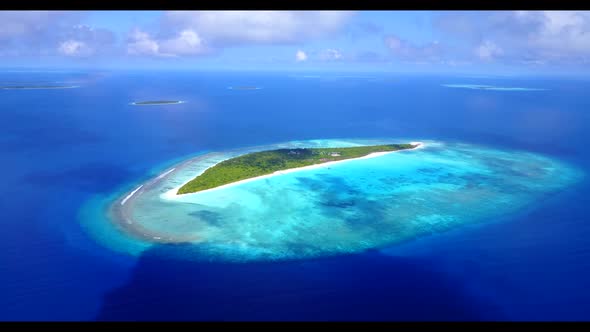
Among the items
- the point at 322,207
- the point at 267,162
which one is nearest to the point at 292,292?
the point at 322,207

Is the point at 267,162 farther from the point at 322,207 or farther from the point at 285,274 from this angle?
the point at 285,274

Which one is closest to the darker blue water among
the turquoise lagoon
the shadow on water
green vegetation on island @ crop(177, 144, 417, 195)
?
the shadow on water

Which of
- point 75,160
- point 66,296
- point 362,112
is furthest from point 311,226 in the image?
point 362,112

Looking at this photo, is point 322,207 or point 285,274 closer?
point 285,274

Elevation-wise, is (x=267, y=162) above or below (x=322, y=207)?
above

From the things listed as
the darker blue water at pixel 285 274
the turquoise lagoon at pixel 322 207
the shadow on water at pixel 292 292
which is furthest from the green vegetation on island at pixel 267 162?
the shadow on water at pixel 292 292

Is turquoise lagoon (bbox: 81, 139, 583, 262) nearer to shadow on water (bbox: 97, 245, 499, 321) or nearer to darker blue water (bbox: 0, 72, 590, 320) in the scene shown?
darker blue water (bbox: 0, 72, 590, 320)
